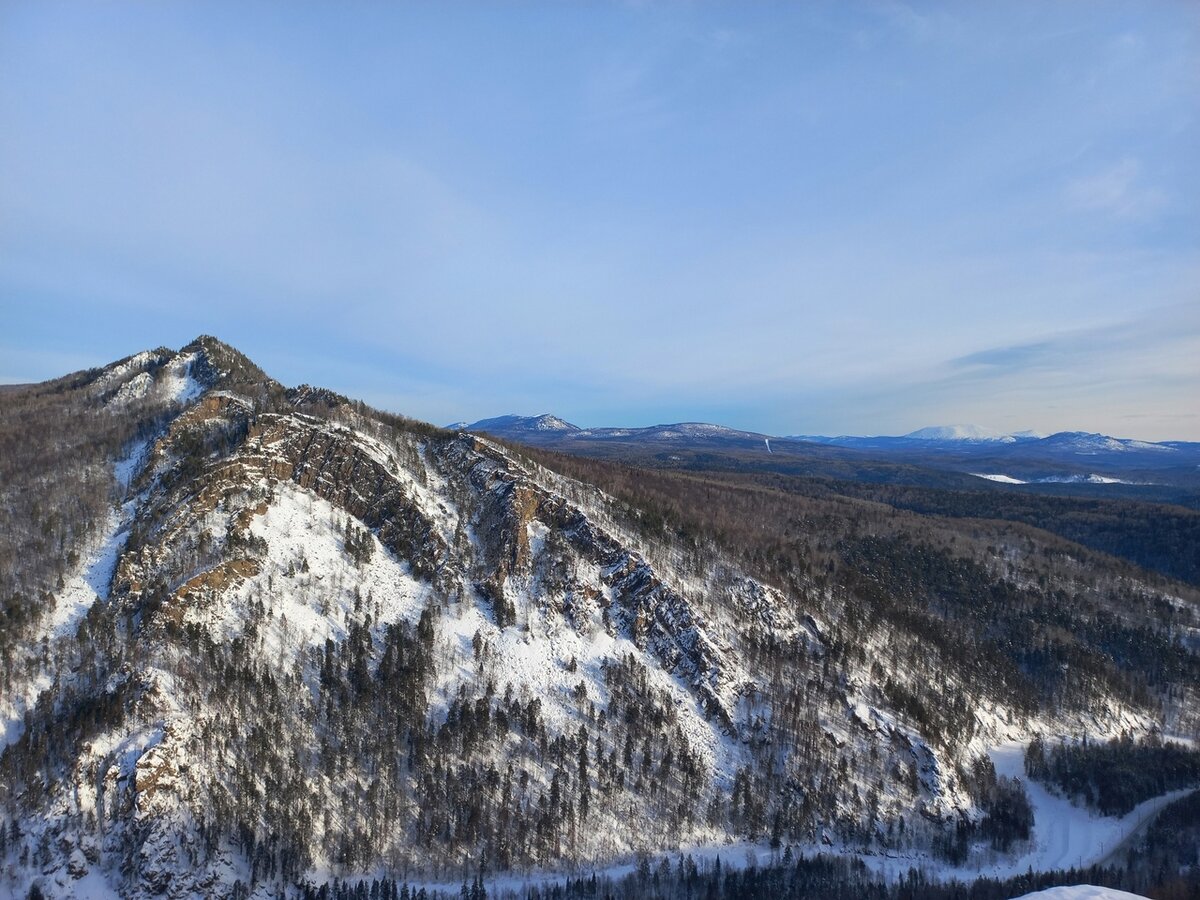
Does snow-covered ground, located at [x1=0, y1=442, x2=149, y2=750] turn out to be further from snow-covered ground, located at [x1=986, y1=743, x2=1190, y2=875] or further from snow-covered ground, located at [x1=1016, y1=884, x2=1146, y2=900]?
snow-covered ground, located at [x1=986, y1=743, x2=1190, y2=875]

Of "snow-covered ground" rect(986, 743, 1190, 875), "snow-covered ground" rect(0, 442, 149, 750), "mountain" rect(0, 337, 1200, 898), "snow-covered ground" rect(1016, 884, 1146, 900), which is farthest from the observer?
"snow-covered ground" rect(986, 743, 1190, 875)

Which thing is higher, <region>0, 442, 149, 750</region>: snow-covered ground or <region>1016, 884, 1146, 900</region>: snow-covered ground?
<region>0, 442, 149, 750</region>: snow-covered ground

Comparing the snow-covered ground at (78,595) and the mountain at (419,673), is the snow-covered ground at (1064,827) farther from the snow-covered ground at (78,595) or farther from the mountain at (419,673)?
the snow-covered ground at (78,595)

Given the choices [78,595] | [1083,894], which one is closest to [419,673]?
[78,595]

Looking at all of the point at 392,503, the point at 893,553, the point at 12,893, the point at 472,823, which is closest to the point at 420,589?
the point at 392,503

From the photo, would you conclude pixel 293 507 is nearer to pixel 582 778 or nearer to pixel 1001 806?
pixel 582 778

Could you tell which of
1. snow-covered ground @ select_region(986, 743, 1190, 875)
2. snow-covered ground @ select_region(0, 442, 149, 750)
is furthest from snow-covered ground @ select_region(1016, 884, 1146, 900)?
snow-covered ground @ select_region(0, 442, 149, 750)

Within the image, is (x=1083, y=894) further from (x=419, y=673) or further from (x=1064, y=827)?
(x=1064, y=827)

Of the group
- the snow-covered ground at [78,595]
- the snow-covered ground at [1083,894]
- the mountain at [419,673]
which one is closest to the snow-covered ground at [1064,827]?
the mountain at [419,673]
